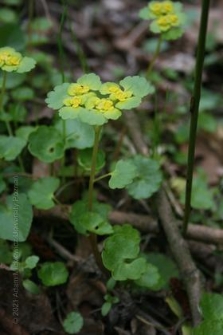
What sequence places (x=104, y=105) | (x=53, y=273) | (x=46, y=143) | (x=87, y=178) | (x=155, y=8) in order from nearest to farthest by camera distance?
(x=104, y=105) → (x=53, y=273) → (x=46, y=143) → (x=155, y=8) → (x=87, y=178)

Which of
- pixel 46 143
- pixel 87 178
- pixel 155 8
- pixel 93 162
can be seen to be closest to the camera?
pixel 93 162

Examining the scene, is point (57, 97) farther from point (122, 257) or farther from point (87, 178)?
point (87, 178)

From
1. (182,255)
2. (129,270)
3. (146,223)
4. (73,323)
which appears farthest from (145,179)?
(73,323)

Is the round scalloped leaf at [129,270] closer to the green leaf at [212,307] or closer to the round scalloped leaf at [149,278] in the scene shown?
the round scalloped leaf at [149,278]

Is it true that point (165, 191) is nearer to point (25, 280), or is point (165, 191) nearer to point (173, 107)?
point (25, 280)

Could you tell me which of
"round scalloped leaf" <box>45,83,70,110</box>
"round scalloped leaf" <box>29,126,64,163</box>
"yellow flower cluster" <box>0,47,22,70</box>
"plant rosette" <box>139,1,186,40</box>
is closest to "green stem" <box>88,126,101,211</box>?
"round scalloped leaf" <box>45,83,70,110</box>
